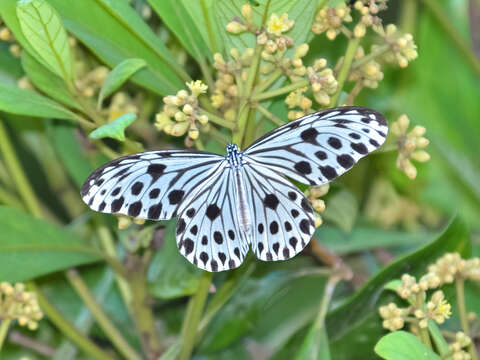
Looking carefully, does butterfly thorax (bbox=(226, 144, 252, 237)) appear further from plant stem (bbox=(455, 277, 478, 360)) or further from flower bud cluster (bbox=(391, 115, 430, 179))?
plant stem (bbox=(455, 277, 478, 360))

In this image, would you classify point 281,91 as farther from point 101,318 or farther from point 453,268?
point 101,318

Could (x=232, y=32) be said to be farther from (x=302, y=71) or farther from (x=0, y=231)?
(x=0, y=231)

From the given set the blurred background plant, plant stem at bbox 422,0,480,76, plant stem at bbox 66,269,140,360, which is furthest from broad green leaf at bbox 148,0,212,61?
plant stem at bbox 422,0,480,76

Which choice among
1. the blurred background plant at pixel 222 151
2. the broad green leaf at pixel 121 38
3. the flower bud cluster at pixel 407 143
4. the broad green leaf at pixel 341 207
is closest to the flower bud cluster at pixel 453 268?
Result: the blurred background plant at pixel 222 151

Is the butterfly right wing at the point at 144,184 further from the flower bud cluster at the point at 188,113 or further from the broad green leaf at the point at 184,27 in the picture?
the broad green leaf at the point at 184,27

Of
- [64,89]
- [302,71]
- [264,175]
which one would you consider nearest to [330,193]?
[264,175]

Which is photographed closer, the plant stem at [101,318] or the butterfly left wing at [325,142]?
the butterfly left wing at [325,142]
